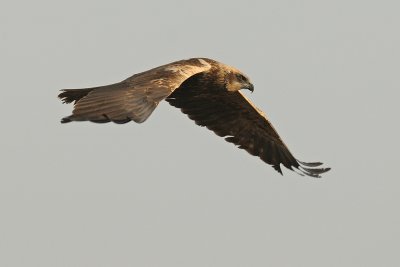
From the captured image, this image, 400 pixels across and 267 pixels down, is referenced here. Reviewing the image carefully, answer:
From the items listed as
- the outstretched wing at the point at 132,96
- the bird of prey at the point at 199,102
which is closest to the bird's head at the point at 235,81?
the bird of prey at the point at 199,102

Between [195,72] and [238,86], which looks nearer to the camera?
[195,72]

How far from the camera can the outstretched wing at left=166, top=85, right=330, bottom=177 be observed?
18594 millimetres

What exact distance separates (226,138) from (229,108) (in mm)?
665

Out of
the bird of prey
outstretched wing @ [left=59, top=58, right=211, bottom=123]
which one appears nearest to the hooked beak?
the bird of prey

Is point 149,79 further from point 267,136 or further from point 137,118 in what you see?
point 267,136

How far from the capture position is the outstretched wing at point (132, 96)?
13.6 meters

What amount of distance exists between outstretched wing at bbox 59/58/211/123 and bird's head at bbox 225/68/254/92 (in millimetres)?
1409

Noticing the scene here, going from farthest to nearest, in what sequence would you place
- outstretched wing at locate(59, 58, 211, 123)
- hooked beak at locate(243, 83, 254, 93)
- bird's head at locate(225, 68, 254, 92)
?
hooked beak at locate(243, 83, 254, 93), bird's head at locate(225, 68, 254, 92), outstretched wing at locate(59, 58, 211, 123)

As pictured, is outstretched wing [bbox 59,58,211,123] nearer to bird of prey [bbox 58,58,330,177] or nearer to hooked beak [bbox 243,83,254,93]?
bird of prey [bbox 58,58,330,177]

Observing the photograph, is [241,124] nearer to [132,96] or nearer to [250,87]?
[250,87]

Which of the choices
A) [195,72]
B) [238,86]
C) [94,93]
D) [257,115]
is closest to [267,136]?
[257,115]

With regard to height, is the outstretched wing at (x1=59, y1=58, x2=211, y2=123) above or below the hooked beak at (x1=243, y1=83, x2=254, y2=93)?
below

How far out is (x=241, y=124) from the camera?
19.3 metres

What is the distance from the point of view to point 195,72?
52.5 feet
